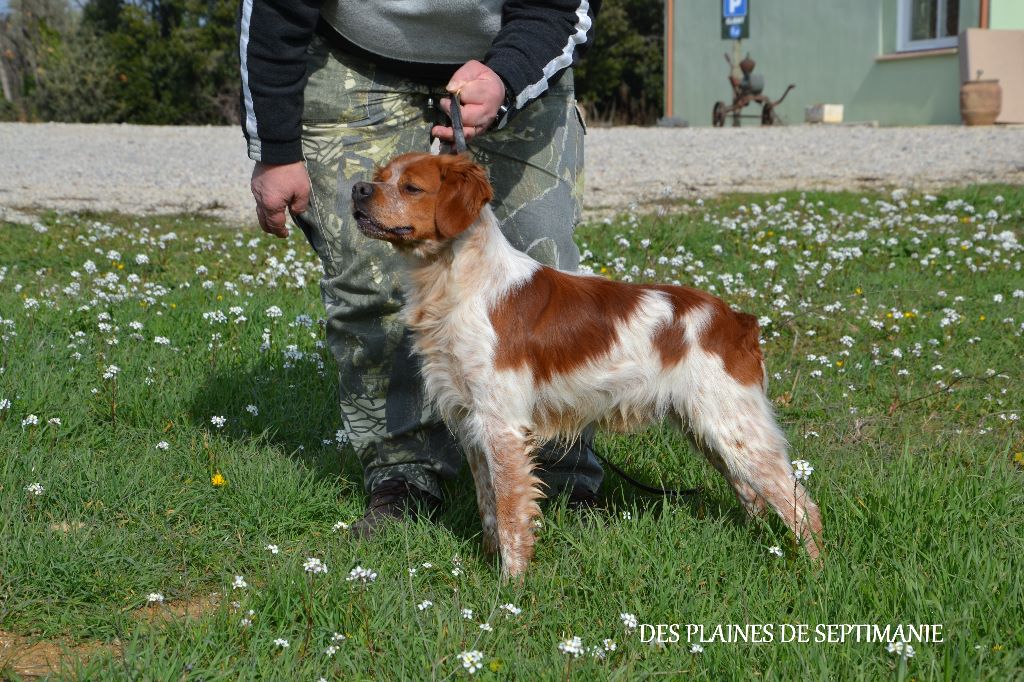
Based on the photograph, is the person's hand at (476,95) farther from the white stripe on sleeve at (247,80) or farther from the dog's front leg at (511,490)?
the dog's front leg at (511,490)

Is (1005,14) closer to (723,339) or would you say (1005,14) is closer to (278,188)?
(723,339)

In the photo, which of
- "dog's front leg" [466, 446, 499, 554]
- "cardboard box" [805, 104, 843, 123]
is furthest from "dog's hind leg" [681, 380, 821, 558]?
"cardboard box" [805, 104, 843, 123]

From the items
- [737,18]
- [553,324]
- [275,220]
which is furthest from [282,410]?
[737,18]

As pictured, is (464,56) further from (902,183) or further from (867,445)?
(902,183)

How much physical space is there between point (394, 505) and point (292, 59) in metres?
1.66

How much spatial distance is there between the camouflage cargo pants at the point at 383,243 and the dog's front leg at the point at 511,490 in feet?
2.21

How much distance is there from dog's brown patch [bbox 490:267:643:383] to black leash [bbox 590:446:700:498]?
0.74 meters

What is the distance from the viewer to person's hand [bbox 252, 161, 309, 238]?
3.70 metres

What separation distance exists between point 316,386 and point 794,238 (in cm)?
464

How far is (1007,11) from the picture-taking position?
19703 mm

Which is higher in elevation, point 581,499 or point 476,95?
point 476,95

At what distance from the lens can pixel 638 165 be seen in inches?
543

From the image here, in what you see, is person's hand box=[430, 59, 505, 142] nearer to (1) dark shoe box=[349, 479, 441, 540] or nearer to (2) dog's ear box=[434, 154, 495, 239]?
(2) dog's ear box=[434, 154, 495, 239]

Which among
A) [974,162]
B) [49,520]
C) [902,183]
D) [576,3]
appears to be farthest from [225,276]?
[974,162]
